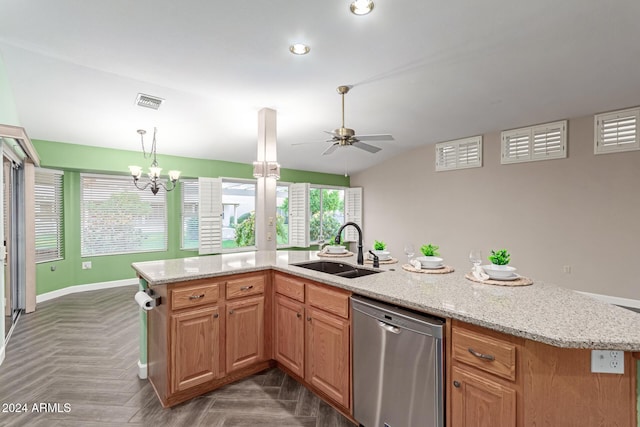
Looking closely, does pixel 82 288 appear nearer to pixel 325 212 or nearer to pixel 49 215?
pixel 49 215

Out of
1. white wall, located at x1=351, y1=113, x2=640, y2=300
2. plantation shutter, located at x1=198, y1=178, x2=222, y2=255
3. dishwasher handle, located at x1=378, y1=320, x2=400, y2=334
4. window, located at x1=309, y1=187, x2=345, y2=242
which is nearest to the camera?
dishwasher handle, located at x1=378, y1=320, x2=400, y2=334

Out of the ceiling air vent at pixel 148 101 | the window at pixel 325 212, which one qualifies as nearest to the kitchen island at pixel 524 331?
the ceiling air vent at pixel 148 101

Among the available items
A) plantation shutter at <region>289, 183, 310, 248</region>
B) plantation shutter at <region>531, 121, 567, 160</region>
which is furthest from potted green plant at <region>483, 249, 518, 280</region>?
plantation shutter at <region>289, 183, 310, 248</region>

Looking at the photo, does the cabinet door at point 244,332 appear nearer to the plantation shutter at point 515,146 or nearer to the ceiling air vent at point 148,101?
the ceiling air vent at point 148,101

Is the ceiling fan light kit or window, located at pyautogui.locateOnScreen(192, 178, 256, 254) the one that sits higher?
the ceiling fan light kit

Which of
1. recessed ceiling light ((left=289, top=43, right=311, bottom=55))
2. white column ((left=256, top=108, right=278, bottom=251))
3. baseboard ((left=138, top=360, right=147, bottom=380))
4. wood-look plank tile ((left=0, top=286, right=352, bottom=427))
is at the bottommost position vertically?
wood-look plank tile ((left=0, top=286, right=352, bottom=427))

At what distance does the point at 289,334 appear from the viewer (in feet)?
7.81

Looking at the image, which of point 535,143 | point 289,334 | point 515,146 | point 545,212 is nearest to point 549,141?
point 535,143

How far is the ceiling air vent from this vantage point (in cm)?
357

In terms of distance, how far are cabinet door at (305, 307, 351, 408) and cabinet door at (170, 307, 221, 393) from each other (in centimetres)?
71

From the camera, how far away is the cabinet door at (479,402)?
1236mm

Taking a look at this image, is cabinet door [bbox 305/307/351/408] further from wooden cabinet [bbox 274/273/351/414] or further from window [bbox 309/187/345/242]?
window [bbox 309/187/345/242]

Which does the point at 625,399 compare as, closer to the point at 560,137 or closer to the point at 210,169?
the point at 560,137

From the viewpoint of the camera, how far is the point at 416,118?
4609mm
